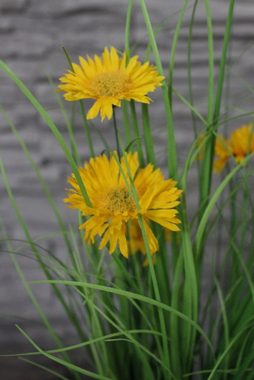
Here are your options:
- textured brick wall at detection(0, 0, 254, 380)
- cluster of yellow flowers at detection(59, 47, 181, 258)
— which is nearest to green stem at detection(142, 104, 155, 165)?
cluster of yellow flowers at detection(59, 47, 181, 258)

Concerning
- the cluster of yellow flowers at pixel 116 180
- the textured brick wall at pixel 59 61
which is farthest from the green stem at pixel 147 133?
the textured brick wall at pixel 59 61

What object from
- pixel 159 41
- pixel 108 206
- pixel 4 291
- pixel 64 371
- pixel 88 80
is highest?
pixel 159 41

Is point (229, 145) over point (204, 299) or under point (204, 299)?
over

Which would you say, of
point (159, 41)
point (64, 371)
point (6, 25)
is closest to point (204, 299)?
point (64, 371)

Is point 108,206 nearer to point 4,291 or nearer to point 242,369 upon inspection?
point 242,369

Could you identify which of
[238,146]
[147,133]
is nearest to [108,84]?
[147,133]

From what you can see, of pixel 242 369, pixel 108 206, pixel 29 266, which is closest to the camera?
pixel 108 206

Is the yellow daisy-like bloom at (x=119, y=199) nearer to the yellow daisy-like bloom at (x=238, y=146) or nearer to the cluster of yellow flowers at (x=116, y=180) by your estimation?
the cluster of yellow flowers at (x=116, y=180)

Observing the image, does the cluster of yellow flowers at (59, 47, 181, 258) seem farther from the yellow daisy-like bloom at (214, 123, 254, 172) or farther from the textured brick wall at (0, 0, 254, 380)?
the textured brick wall at (0, 0, 254, 380)

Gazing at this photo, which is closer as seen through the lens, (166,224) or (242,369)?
(166,224)
